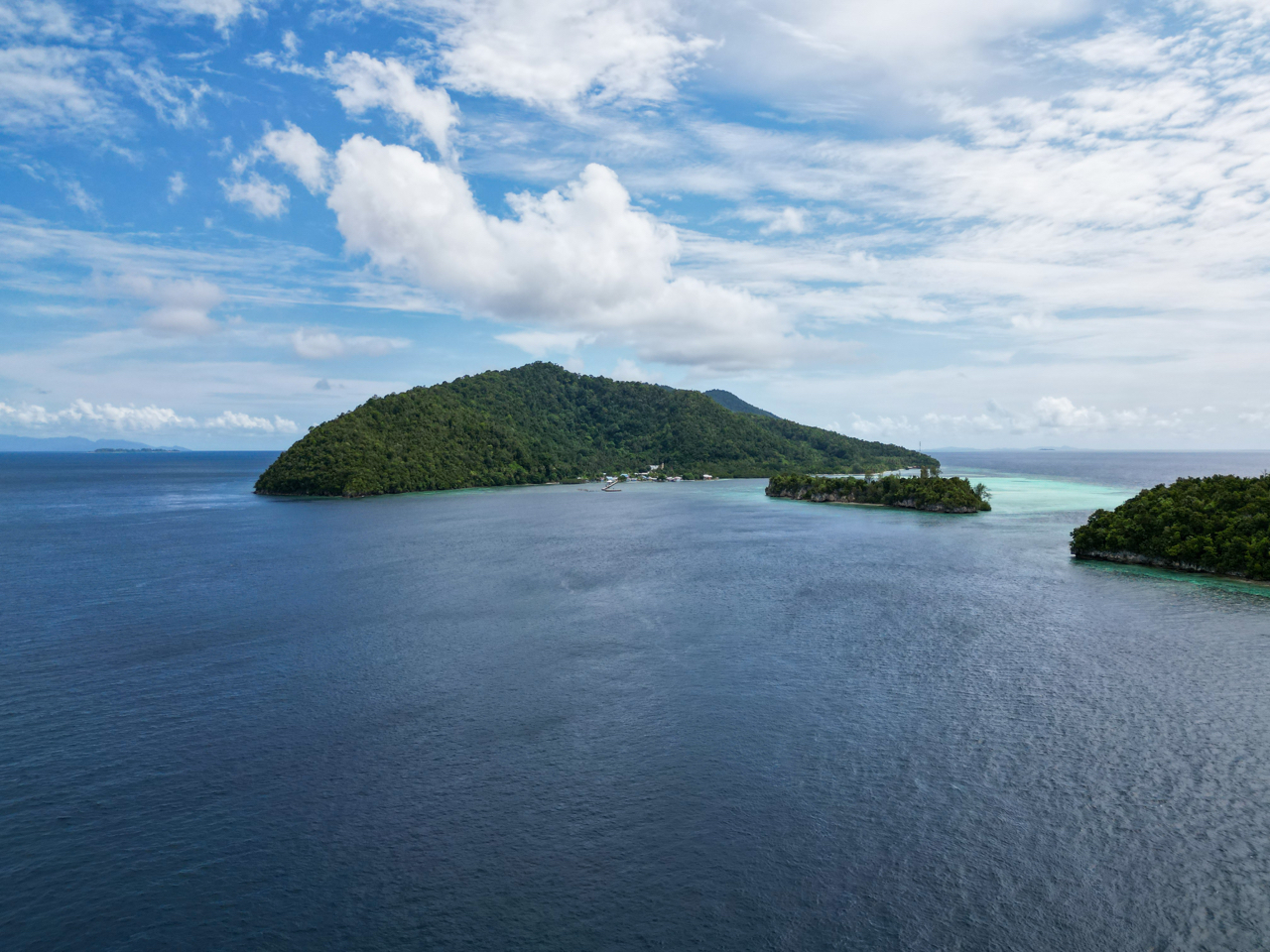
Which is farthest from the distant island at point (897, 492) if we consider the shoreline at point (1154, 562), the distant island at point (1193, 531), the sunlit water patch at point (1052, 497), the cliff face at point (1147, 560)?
the cliff face at point (1147, 560)

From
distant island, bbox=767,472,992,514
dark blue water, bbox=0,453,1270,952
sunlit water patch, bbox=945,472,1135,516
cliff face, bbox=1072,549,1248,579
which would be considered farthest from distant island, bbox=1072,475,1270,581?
sunlit water patch, bbox=945,472,1135,516

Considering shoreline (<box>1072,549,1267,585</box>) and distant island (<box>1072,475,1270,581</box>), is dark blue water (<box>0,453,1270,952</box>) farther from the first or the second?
distant island (<box>1072,475,1270,581</box>)

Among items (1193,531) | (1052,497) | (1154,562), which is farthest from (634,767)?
(1052,497)

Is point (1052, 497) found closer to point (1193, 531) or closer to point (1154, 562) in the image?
point (1154, 562)

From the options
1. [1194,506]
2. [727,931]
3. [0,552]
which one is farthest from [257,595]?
[1194,506]

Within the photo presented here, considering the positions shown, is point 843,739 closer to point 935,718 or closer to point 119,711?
point 935,718
